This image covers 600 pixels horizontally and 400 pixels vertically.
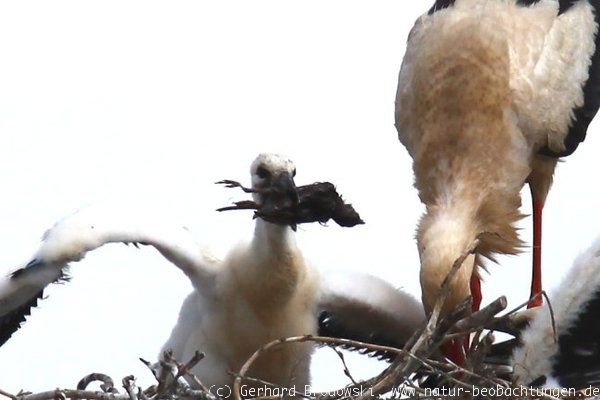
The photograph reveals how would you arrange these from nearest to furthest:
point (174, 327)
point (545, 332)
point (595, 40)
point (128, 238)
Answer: point (545, 332) → point (128, 238) → point (174, 327) → point (595, 40)

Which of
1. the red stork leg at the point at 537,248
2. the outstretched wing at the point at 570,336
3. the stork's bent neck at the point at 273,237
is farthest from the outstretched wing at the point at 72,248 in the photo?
the red stork leg at the point at 537,248

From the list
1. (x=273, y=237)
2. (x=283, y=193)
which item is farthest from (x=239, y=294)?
(x=283, y=193)

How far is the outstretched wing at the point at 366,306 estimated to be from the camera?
852 centimetres

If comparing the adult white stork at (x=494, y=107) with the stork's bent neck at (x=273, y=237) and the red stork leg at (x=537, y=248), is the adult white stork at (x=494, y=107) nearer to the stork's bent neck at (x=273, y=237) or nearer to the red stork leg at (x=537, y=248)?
the red stork leg at (x=537, y=248)

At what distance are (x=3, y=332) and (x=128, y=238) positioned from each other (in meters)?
0.65

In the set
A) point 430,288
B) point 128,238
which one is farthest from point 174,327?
point 430,288

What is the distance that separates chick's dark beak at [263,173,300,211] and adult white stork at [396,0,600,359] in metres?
0.79

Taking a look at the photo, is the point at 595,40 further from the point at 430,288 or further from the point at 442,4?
the point at 430,288

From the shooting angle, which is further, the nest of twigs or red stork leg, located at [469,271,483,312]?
red stork leg, located at [469,271,483,312]

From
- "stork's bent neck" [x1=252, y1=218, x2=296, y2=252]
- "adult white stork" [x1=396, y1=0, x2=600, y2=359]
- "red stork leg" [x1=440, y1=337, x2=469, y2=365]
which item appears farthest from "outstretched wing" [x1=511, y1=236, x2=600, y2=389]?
"stork's bent neck" [x1=252, y1=218, x2=296, y2=252]

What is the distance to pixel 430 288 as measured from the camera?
7918 mm

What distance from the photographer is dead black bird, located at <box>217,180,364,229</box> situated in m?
7.80

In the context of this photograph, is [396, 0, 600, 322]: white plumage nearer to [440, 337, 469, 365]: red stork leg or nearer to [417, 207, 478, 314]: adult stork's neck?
[417, 207, 478, 314]: adult stork's neck

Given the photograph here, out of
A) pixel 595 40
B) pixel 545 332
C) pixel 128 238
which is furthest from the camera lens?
pixel 595 40
